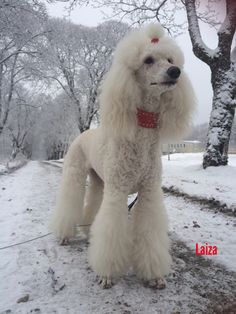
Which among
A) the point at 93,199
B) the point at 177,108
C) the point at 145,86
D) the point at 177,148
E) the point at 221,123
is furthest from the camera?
the point at 177,148

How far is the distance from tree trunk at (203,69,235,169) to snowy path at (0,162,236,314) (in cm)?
401

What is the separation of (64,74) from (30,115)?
12372 millimetres

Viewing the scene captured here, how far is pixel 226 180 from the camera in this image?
6.12m

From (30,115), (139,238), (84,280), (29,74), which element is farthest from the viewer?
(30,115)

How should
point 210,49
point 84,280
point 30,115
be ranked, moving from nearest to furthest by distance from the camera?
point 84,280 < point 210,49 < point 30,115

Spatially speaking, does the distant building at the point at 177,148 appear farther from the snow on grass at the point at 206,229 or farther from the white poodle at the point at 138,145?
the snow on grass at the point at 206,229

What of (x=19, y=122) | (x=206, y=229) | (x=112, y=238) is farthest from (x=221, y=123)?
(x=19, y=122)

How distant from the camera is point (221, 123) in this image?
736cm

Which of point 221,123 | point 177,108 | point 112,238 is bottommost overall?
point 112,238

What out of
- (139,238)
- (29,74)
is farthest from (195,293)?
(29,74)

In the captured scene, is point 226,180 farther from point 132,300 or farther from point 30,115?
point 30,115

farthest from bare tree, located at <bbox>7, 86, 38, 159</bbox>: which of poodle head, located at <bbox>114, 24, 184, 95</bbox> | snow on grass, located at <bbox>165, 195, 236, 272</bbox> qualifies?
poodle head, located at <bbox>114, 24, 184, 95</bbox>

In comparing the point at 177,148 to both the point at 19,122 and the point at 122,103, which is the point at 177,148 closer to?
the point at 122,103

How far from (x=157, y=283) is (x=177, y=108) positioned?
5.01 ft
